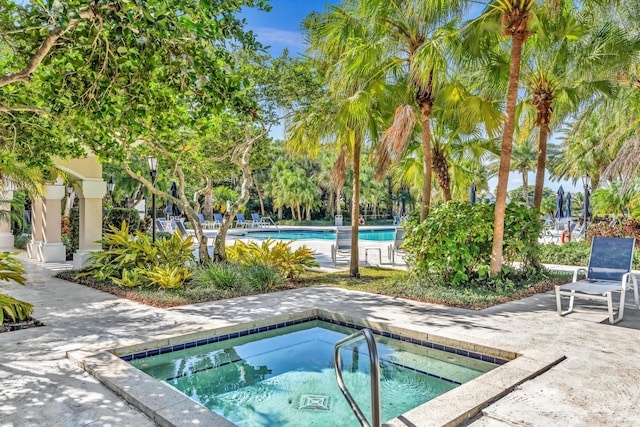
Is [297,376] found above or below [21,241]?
below

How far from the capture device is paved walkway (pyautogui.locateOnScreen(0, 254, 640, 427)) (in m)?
3.57

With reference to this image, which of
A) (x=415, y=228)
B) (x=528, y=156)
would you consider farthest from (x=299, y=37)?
(x=528, y=156)

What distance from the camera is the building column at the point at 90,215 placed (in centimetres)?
1198

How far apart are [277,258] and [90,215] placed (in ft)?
17.8

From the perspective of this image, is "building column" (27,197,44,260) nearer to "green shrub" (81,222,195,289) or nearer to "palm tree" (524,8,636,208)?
"green shrub" (81,222,195,289)

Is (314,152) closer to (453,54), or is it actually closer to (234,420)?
(453,54)

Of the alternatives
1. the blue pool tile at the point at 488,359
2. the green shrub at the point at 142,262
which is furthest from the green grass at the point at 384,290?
the blue pool tile at the point at 488,359

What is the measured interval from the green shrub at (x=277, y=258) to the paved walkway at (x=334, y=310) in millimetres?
1399

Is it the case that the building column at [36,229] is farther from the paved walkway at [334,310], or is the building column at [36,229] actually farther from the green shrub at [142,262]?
the green shrub at [142,262]

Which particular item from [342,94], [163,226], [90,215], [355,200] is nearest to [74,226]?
[90,215]

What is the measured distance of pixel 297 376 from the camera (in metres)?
5.11

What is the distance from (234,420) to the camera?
159 inches

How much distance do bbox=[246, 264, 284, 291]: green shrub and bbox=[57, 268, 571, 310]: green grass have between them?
0.08 m

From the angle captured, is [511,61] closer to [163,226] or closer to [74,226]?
[74,226]
